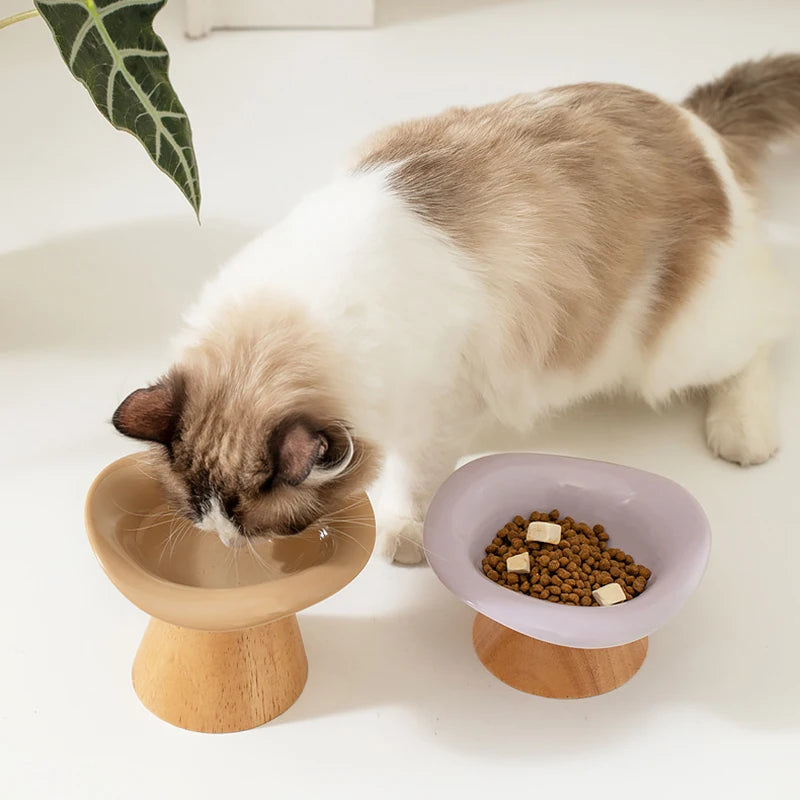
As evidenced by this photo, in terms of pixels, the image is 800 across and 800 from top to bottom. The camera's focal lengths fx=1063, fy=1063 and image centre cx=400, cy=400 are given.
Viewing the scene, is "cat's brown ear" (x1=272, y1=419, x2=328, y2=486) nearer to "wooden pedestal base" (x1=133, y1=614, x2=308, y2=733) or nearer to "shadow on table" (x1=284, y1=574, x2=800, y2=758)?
"wooden pedestal base" (x1=133, y1=614, x2=308, y2=733)

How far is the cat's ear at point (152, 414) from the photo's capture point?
125cm

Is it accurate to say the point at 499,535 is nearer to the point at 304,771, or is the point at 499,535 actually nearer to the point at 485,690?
the point at 485,690

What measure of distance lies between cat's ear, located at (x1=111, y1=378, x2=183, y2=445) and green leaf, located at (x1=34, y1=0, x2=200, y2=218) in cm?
23

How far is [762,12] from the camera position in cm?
336

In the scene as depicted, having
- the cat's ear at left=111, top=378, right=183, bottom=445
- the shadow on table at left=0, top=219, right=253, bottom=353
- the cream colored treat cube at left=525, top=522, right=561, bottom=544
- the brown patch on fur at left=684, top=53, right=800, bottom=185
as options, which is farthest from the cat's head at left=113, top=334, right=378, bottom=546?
the brown patch on fur at left=684, top=53, right=800, bottom=185

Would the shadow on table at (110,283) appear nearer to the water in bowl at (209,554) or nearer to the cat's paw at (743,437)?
the water in bowl at (209,554)

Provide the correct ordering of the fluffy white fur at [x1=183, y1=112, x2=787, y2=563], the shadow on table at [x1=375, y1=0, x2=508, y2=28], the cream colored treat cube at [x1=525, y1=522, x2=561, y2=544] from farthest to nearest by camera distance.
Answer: the shadow on table at [x1=375, y1=0, x2=508, y2=28], the cream colored treat cube at [x1=525, y1=522, x2=561, y2=544], the fluffy white fur at [x1=183, y1=112, x2=787, y2=563]

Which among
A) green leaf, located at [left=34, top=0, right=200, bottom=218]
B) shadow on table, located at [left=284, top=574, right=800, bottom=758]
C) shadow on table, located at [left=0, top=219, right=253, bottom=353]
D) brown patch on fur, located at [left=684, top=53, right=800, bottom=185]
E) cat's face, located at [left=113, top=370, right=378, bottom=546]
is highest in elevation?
green leaf, located at [left=34, top=0, right=200, bottom=218]

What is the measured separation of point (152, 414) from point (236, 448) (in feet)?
0.36

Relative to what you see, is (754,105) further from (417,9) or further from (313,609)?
(417,9)

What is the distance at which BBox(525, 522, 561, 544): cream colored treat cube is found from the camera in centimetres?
152

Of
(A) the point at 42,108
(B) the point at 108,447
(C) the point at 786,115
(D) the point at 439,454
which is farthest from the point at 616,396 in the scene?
(A) the point at 42,108

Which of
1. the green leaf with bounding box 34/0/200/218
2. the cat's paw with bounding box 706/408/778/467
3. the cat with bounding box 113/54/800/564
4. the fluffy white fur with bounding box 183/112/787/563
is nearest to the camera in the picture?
the green leaf with bounding box 34/0/200/218

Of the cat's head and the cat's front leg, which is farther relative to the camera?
the cat's front leg
